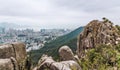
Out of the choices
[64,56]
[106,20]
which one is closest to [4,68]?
[64,56]

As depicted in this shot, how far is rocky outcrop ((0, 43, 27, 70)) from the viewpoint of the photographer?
64.2 ft

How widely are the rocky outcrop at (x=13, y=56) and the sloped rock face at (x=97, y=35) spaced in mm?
22237

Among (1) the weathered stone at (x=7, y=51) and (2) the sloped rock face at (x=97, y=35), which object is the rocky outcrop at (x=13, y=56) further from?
(2) the sloped rock face at (x=97, y=35)

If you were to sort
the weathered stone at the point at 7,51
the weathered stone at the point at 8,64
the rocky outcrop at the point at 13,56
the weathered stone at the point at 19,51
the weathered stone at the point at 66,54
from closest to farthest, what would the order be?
the weathered stone at the point at 8,64 < the rocky outcrop at the point at 13,56 < the weathered stone at the point at 7,51 < the weathered stone at the point at 19,51 < the weathered stone at the point at 66,54

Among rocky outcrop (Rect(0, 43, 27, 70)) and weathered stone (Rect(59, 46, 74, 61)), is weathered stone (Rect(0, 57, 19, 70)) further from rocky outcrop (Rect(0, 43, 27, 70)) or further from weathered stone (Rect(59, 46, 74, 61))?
weathered stone (Rect(59, 46, 74, 61))

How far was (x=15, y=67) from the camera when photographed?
66.8 ft

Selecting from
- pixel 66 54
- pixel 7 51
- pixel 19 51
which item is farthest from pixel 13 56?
pixel 66 54

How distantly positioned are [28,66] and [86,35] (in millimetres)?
27630

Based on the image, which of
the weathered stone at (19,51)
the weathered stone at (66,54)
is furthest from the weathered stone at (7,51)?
the weathered stone at (66,54)

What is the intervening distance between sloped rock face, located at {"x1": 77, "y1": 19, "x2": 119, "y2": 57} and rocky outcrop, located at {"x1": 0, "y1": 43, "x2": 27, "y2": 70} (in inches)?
875

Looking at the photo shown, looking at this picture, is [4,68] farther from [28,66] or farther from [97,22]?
[97,22]

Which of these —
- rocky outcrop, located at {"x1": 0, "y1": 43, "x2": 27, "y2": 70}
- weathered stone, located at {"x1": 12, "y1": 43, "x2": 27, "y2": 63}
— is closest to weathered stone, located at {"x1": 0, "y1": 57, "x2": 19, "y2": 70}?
rocky outcrop, located at {"x1": 0, "y1": 43, "x2": 27, "y2": 70}

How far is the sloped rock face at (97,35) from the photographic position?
4519 centimetres

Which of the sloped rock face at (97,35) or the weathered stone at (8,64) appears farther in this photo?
the sloped rock face at (97,35)
